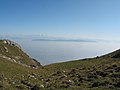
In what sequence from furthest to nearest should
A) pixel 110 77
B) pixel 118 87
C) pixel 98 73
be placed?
pixel 98 73 < pixel 110 77 < pixel 118 87

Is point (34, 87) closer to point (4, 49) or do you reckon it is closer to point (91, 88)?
point (91, 88)

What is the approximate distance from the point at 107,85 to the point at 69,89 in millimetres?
3812

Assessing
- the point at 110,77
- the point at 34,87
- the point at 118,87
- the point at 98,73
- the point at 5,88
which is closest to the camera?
the point at 5,88

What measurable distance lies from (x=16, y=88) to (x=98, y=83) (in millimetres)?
8239

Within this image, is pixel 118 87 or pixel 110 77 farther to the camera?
pixel 110 77

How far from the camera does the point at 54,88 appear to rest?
2456 cm

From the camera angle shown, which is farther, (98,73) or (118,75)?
(98,73)

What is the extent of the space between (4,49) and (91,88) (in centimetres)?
7700

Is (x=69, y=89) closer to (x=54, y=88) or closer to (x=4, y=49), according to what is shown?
(x=54, y=88)

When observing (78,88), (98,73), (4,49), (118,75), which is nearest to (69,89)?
(78,88)

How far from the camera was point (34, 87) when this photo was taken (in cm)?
2481

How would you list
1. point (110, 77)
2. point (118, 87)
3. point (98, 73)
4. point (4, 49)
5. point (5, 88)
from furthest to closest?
point (4, 49) → point (98, 73) → point (110, 77) → point (118, 87) → point (5, 88)

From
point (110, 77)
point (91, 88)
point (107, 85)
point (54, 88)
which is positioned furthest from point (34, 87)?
point (110, 77)

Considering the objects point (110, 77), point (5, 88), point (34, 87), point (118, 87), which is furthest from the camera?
point (110, 77)
